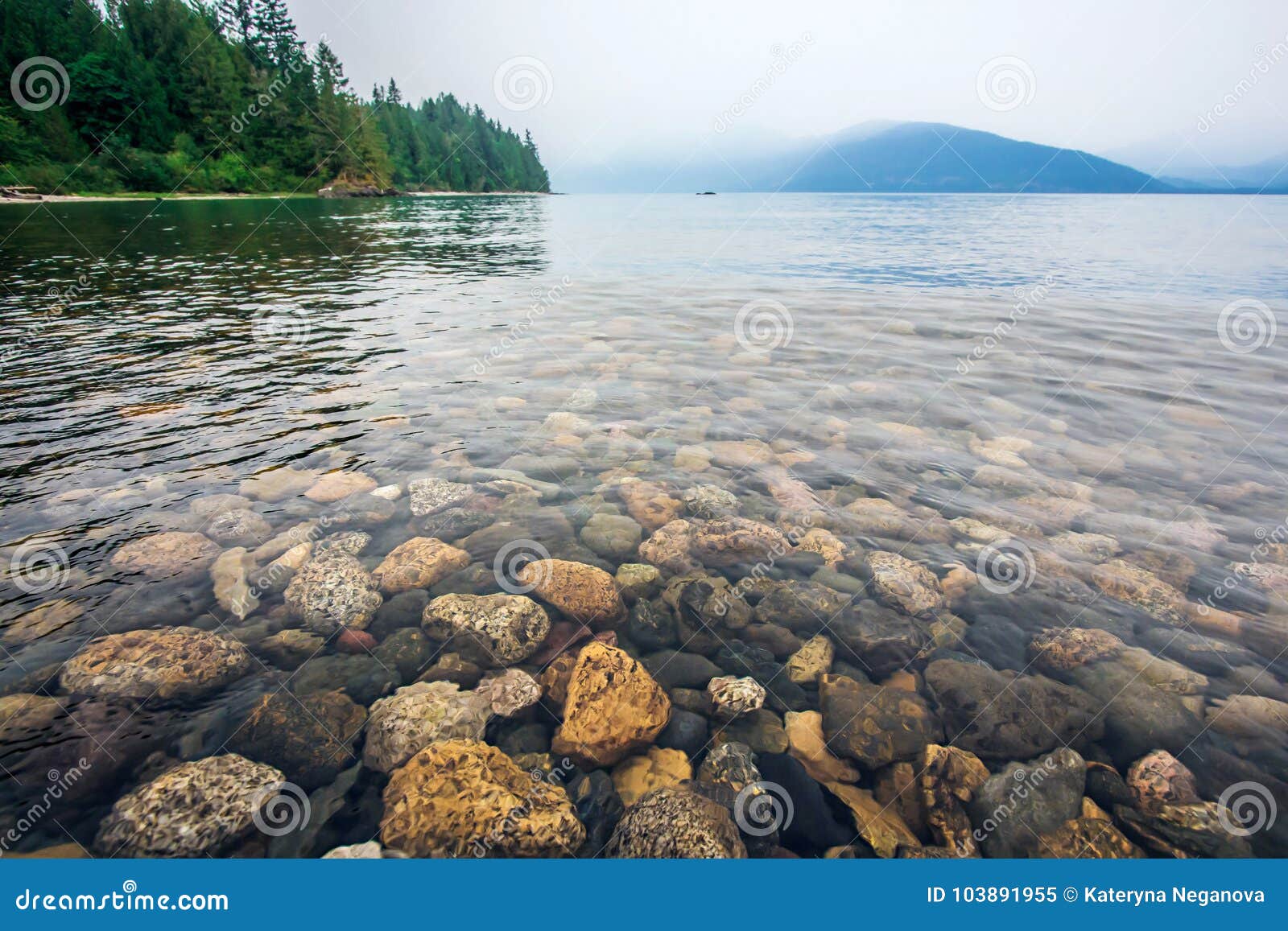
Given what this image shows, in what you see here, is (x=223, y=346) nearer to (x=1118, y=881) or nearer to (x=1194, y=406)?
(x=1118, y=881)

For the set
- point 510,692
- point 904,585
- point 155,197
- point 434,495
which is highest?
point 155,197

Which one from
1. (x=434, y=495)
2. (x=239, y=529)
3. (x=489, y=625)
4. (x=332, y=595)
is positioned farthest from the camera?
(x=434, y=495)

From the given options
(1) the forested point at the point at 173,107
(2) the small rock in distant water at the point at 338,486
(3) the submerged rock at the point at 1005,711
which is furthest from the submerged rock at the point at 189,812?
(1) the forested point at the point at 173,107

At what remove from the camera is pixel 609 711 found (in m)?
4.95

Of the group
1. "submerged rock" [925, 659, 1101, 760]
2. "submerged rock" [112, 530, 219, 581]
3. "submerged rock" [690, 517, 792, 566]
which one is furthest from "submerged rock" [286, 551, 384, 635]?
"submerged rock" [925, 659, 1101, 760]

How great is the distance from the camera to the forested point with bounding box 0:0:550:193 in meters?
74.2

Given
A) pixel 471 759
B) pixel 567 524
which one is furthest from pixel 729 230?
pixel 471 759

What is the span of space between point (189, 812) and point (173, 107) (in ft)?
436

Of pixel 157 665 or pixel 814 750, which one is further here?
pixel 157 665

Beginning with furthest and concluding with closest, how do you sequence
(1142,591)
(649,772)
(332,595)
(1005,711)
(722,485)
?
(722,485) → (1142,591) → (332,595) → (1005,711) → (649,772)

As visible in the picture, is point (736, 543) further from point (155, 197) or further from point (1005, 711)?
point (155, 197)

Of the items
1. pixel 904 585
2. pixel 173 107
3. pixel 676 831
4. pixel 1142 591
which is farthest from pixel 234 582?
pixel 173 107

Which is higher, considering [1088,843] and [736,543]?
[736,543]

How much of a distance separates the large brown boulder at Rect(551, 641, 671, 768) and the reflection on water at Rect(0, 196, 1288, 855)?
0.28m
